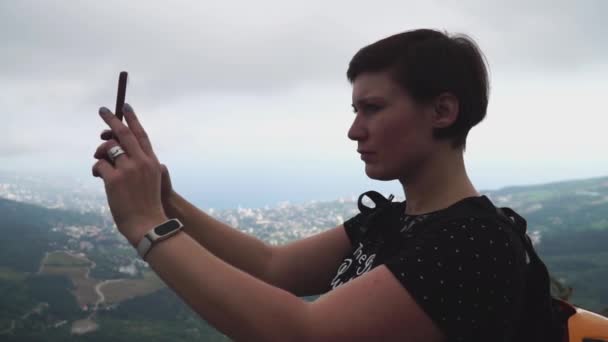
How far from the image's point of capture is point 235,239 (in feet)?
9.00

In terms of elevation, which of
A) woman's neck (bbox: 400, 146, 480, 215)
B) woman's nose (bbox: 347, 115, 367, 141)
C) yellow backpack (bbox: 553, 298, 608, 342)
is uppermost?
woman's nose (bbox: 347, 115, 367, 141)

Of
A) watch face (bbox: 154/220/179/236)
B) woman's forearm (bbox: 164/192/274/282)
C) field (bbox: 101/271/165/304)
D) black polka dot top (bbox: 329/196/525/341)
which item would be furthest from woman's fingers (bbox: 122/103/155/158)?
field (bbox: 101/271/165/304)

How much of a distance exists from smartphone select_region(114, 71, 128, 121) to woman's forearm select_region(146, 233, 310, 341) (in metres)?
0.70

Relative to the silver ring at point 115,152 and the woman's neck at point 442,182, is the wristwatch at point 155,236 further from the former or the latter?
the woman's neck at point 442,182

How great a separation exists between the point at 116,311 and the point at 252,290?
228ft

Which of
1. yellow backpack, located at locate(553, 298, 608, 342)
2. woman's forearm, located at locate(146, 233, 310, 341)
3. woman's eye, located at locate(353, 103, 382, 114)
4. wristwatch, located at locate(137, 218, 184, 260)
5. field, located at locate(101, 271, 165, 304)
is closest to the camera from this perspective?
woman's forearm, located at locate(146, 233, 310, 341)

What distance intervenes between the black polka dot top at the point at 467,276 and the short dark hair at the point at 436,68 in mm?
489

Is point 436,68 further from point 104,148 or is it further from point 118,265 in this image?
point 118,265

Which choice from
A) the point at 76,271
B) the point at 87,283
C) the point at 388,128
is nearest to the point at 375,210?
the point at 388,128

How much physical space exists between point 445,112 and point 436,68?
0.18m

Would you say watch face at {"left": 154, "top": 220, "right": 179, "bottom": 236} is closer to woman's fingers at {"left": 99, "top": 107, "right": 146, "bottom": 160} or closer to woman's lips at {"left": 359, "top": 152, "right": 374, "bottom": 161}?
woman's fingers at {"left": 99, "top": 107, "right": 146, "bottom": 160}

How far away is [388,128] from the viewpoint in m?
1.88

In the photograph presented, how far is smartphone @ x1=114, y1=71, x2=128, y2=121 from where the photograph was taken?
→ 1.90 m

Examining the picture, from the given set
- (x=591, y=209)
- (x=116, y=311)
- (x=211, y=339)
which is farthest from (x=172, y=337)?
(x=591, y=209)
